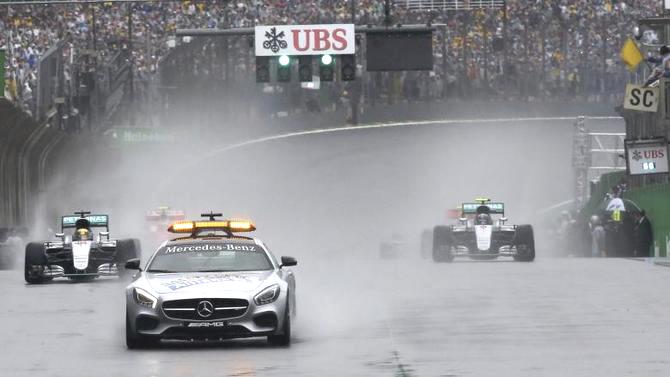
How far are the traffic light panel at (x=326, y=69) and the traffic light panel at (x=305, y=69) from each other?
32 centimetres

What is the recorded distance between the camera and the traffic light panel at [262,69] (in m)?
44.1

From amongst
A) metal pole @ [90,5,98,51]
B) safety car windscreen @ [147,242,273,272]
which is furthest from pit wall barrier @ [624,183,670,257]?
metal pole @ [90,5,98,51]

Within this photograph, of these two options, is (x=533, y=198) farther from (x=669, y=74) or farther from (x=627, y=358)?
(x=627, y=358)

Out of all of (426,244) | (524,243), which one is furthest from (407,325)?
(426,244)

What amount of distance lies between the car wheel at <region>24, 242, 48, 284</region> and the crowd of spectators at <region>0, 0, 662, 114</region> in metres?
34.9

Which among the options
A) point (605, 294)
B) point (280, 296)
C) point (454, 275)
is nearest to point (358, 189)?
point (454, 275)

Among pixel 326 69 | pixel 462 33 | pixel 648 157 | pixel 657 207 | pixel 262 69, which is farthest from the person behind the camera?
pixel 462 33

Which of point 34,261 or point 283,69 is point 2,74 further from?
point 34,261

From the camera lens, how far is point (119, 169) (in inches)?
2410

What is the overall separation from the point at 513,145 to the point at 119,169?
14572 mm

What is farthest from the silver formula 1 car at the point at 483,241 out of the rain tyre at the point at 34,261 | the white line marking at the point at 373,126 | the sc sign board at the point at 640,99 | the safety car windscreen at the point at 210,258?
the white line marking at the point at 373,126

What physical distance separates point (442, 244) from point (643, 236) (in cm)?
643

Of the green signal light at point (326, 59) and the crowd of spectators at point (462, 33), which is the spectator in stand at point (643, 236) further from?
the crowd of spectators at point (462, 33)

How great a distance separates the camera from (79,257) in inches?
1067
